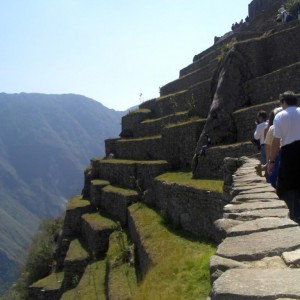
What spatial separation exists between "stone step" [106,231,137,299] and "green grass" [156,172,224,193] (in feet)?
8.84

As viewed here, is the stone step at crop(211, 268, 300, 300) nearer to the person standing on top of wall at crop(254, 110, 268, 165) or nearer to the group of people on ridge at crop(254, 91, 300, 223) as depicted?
the group of people on ridge at crop(254, 91, 300, 223)

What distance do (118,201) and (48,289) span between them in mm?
4697

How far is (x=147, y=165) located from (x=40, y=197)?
162024 millimetres

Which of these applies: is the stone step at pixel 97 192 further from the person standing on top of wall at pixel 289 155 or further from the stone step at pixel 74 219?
the person standing on top of wall at pixel 289 155

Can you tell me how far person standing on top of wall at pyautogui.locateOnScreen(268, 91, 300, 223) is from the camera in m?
6.20

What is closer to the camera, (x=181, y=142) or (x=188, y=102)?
(x=181, y=142)

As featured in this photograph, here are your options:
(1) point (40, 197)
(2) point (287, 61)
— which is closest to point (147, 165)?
(2) point (287, 61)

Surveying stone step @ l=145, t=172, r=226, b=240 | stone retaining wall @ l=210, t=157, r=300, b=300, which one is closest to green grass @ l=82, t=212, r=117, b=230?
stone step @ l=145, t=172, r=226, b=240

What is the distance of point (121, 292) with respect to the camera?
40.2 feet

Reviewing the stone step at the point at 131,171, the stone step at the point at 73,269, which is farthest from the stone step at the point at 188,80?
the stone step at the point at 73,269

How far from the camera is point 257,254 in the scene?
3.49 m

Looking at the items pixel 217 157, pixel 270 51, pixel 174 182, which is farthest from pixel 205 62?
pixel 174 182

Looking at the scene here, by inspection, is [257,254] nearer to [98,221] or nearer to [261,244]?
[261,244]

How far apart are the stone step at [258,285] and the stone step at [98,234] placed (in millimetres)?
16621
